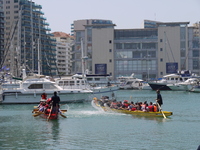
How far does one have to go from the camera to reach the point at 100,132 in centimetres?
3325

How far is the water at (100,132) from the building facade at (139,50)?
96.6 meters

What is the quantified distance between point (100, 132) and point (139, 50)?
110172 mm

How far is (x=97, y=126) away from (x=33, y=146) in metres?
9.41

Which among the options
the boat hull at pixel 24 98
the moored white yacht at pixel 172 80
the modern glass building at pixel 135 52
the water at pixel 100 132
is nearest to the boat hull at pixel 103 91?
the boat hull at pixel 24 98

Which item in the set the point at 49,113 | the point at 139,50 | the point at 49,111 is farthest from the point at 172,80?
the point at 49,113

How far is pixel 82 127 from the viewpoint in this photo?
35844mm

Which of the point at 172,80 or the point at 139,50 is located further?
the point at 139,50

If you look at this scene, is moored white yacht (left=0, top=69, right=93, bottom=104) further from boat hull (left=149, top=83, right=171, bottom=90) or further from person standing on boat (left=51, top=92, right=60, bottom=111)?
boat hull (left=149, top=83, right=171, bottom=90)

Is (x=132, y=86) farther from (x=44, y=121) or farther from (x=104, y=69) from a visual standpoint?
(x=44, y=121)

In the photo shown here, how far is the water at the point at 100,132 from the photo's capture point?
28.0 m

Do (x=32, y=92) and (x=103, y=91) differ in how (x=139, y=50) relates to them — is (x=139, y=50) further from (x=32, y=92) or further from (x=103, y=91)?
(x=32, y=92)

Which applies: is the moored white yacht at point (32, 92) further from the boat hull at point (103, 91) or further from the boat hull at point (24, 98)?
the boat hull at point (103, 91)

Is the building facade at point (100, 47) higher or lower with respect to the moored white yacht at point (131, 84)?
higher

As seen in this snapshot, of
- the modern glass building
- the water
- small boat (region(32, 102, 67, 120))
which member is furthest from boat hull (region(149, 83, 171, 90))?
small boat (region(32, 102, 67, 120))
